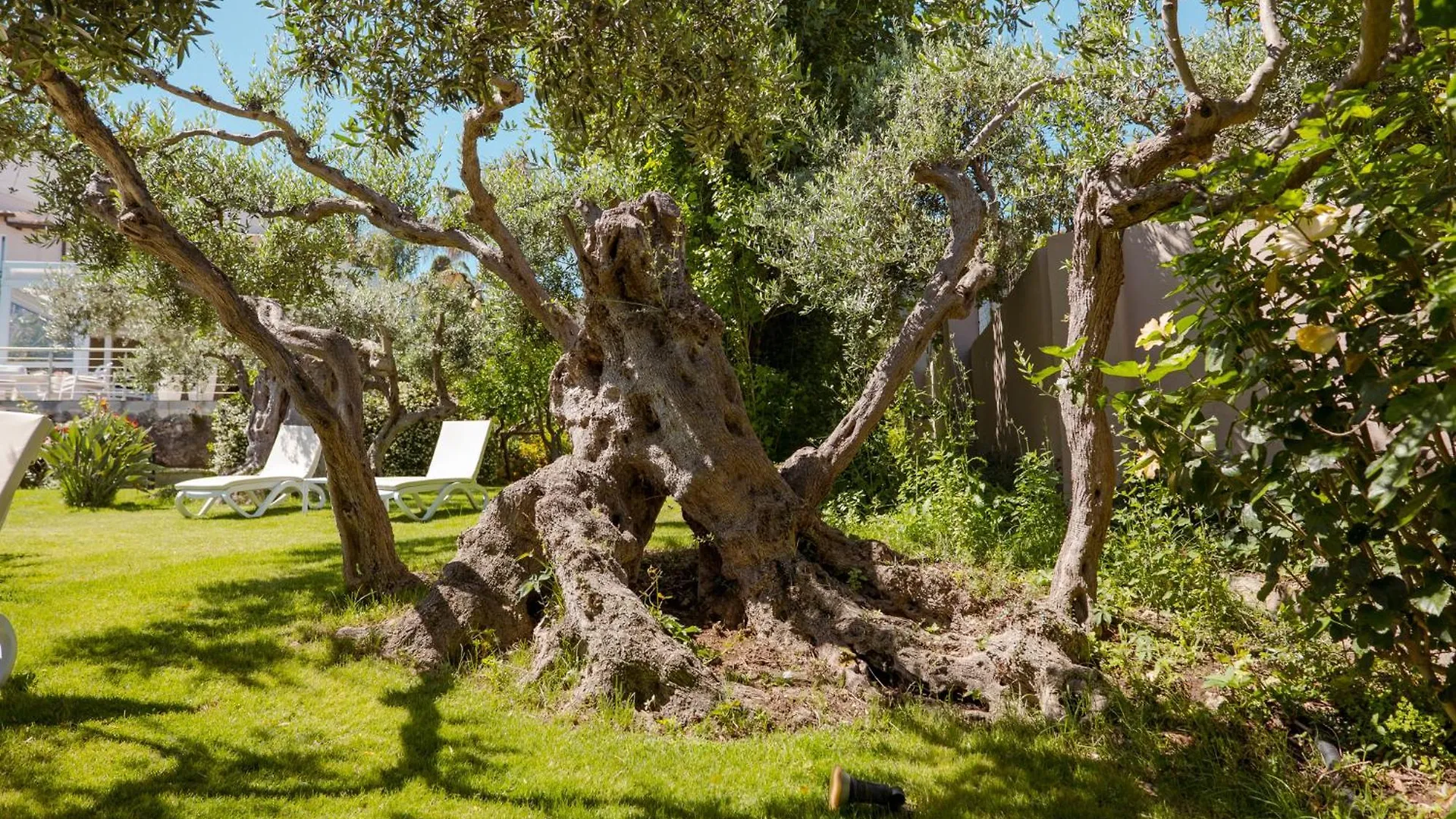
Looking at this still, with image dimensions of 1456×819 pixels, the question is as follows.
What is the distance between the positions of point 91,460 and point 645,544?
34.1ft

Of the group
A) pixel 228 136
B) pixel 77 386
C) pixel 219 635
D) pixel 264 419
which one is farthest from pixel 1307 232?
pixel 77 386

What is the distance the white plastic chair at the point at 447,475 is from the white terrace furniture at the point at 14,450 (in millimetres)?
6713

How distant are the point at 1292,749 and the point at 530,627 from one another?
3.71 meters

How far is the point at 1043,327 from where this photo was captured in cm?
864

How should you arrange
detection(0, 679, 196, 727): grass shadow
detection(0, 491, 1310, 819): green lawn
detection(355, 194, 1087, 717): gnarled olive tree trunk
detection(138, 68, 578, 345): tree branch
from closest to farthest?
detection(0, 491, 1310, 819): green lawn → detection(0, 679, 196, 727): grass shadow → detection(355, 194, 1087, 717): gnarled olive tree trunk → detection(138, 68, 578, 345): tree branch

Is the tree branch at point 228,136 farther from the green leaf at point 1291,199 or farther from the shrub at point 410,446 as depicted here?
the shrub at point 410,446

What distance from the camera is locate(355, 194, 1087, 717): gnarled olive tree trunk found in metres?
4.16

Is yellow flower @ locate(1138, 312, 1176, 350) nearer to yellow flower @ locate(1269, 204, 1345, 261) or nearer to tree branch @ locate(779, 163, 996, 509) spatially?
yellow flower @ locate(1269, 204, 1345, 261)

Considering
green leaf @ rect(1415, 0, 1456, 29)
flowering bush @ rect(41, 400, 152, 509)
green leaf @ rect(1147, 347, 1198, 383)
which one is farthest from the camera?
flowering bush @ rect(41, 400, 152, 509)

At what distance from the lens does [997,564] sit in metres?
6.17

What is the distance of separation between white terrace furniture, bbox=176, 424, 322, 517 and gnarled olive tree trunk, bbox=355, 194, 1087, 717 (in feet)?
22.4

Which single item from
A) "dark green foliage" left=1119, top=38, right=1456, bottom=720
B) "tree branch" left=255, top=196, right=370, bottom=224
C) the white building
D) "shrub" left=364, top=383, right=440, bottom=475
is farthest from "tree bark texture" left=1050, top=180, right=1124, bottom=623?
the white building

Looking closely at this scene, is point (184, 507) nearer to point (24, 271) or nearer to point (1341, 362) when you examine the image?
point (1341, 362)

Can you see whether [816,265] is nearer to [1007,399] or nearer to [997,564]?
[1007,399]
